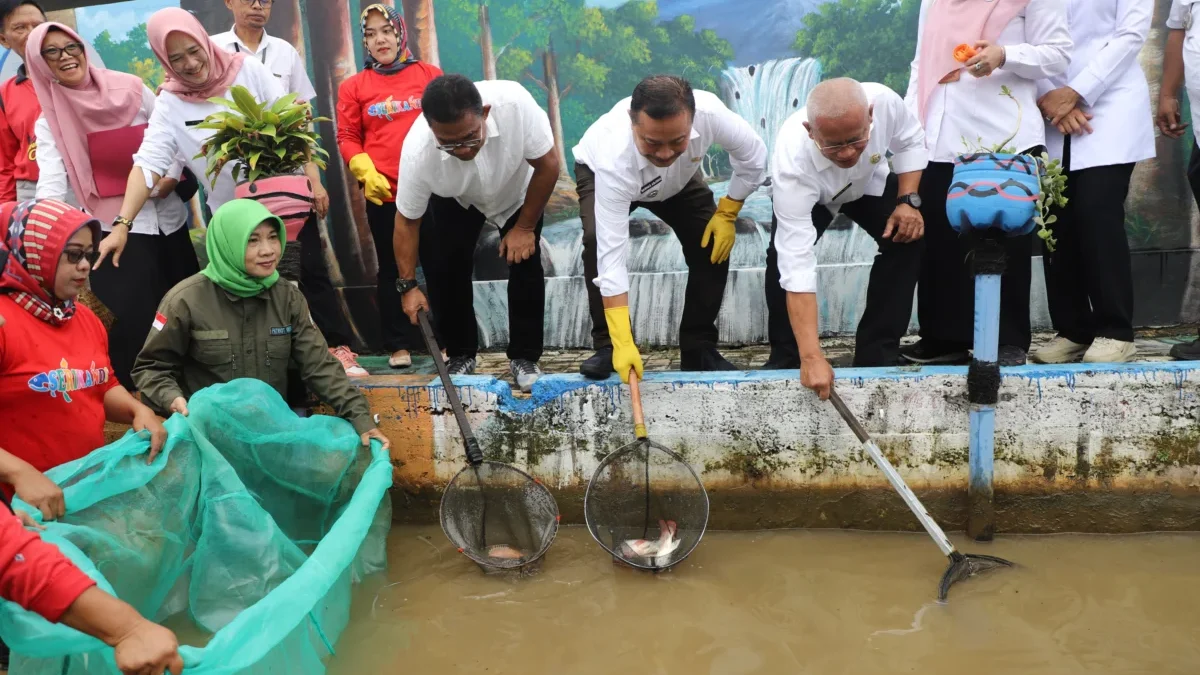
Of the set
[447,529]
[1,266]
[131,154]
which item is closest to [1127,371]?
[447,529]

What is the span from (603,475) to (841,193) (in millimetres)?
1670

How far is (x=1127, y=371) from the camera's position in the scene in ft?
11.9

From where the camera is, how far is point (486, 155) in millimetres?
3980

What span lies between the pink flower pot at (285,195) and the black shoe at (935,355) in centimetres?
300

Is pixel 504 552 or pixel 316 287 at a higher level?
pixel 316 287

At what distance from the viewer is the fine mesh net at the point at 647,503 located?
365 centimetres

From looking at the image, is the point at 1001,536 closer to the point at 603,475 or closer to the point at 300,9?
the point at 603,475

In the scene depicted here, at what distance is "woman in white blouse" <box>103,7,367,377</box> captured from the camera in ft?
13.2

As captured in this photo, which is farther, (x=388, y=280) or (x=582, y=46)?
(x=582, y=46)

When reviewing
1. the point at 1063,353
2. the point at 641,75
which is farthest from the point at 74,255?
the point at 1063,353

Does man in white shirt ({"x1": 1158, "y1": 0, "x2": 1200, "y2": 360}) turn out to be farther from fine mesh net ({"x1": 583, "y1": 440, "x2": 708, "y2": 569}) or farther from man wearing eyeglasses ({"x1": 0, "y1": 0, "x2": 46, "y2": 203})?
man wearing eyeglasses ({"x1": 0, "y1": 0, "x2": 46, "y2": 203})

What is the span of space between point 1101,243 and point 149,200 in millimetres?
4436

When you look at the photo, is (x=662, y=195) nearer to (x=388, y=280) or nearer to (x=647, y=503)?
(x=647, y=503)

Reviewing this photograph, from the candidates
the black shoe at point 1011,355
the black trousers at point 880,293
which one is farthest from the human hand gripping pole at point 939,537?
the black shoe at point 1011,355
